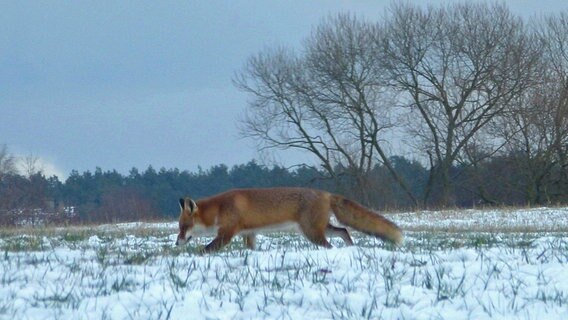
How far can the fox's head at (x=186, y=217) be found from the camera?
11.9m

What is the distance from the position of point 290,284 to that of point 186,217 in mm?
5023

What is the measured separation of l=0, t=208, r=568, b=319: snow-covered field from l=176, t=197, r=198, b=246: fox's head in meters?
2.70

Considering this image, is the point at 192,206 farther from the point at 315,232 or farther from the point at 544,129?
the point at 544,129

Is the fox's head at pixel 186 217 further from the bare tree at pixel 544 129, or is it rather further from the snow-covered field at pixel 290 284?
the bare tree at pixel 544 129

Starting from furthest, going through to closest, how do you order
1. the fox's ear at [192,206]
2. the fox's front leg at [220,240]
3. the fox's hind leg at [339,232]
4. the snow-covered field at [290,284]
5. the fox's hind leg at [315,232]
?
the fox's ear at [192,206] < the fox's hind leg at [339,232] < the fox's hind leg at [315,232] < the fox's front leg at [220,240] < the snow-covered field at [290,284]

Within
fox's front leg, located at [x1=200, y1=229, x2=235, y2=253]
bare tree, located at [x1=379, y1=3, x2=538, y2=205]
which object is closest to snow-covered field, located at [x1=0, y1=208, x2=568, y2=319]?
fox's front leg, located at [x1=200, y1=229, x2=235, y2=253]

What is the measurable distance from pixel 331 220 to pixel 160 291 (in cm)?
607

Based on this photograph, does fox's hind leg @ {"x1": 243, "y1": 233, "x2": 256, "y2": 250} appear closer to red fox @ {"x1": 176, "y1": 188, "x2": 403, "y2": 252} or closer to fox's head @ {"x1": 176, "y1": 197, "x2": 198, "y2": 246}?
red fox @ {"x1": 176, "y1": 188, "x2": 403, "y2": 252}

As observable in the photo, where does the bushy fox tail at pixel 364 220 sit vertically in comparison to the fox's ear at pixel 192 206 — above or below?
below

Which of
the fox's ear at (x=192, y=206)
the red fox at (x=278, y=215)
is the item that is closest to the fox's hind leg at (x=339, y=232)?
the red fox at (x=278, y=215)

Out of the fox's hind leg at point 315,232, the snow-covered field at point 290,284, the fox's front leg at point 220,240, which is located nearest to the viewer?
the snow-covered field at point 290,284

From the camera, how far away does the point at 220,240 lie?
11.2m

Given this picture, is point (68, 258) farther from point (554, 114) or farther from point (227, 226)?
point (554, 114)

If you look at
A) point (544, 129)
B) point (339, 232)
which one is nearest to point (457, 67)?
point (544, 129)
